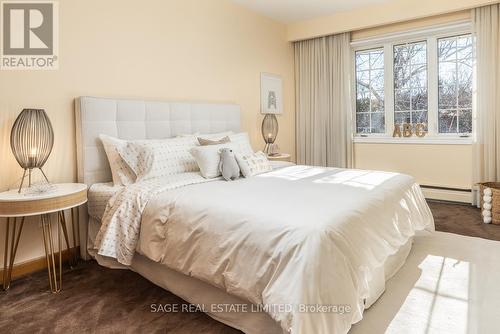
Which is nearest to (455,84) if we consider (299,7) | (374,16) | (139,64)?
(374,16)

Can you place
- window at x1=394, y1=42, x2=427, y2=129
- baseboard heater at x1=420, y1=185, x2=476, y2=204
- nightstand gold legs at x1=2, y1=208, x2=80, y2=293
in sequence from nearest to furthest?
nightstand gold legs at x1=2, y1=208, x2=80, y2=293 → baseboard heater at x1=420, y1=185, x2=476, y2=204 → window at x1=394, y1=42, x2=427, y2=129

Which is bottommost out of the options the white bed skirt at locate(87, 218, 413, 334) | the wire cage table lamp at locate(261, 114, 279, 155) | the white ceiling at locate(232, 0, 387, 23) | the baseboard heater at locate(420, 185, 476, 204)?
the white bed skirt at locate(87, 218, 413, 334)

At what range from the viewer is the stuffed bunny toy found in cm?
269

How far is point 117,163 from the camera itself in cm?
271

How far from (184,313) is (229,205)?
2.25 ft

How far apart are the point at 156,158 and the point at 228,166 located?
0.59 m

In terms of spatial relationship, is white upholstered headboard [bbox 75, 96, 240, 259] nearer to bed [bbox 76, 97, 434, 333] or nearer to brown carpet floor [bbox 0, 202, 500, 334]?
bed [bbox 76, 97, 434, 333]

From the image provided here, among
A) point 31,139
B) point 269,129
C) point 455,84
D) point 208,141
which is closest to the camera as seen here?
point 31,139

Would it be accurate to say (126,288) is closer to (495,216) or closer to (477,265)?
(477,265)

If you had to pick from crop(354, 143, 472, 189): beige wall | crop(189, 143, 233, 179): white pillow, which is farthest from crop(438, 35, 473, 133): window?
crop(189, 143, 233, 179): white pillow

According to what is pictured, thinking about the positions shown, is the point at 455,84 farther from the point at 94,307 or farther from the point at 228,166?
the point at 94,307

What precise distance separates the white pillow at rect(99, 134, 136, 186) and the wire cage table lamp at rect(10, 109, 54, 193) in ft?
1.38

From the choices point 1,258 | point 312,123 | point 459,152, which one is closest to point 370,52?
point 312,123

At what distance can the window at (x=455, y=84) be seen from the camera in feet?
13.5
